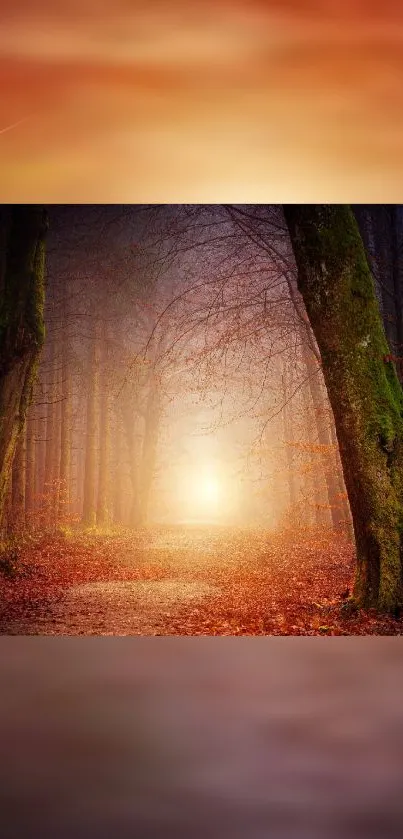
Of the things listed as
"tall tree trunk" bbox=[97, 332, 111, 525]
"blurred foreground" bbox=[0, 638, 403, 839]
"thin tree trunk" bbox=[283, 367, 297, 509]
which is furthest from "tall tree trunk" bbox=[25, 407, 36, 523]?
"thin tree trunk" bbox=[283, 367, 297, 509]

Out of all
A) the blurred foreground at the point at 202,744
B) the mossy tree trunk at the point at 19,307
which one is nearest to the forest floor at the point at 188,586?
the blurred foreground at the point at 202,744

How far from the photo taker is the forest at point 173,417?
6.46m

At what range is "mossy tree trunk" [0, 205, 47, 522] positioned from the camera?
22.6 feet

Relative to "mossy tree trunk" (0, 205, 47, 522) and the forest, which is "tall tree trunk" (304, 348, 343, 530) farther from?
"mossy tree trunk" (0, 205, 47, 522)

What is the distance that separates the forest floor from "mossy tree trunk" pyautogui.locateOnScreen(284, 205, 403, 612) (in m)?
0.46

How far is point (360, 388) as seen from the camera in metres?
5.78

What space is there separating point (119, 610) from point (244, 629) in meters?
0.97

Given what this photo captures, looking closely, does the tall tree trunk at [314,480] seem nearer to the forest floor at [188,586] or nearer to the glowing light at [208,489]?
the forest floor at [188,586]

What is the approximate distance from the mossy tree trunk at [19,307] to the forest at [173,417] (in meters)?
0.01

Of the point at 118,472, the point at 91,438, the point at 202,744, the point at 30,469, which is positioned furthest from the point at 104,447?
the point at 202,744

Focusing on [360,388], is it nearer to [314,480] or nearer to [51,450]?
[314,480]

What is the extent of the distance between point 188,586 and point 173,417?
1425mm
